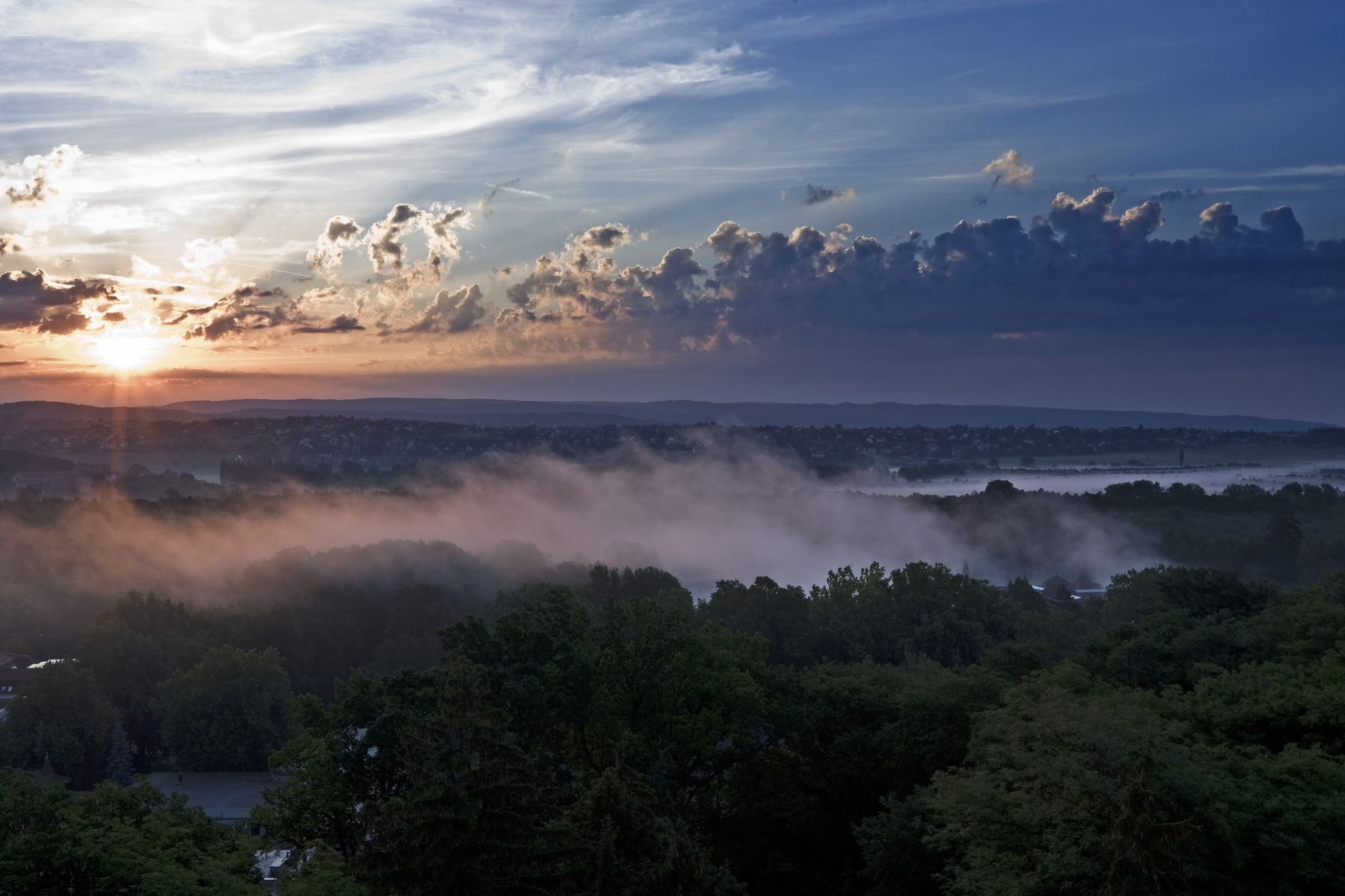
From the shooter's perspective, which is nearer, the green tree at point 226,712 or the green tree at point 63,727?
the green tree at point 63,727

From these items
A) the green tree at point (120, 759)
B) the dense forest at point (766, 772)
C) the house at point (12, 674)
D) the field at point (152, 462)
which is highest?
the dense forest at point (766, 772)

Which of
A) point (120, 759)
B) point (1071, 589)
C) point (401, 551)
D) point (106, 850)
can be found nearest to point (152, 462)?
point (401, 551)

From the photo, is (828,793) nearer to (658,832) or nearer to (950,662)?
(658,832)

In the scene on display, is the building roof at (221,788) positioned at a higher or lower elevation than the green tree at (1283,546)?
lower

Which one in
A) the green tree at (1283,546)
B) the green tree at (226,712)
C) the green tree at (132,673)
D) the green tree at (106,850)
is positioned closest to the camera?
the green tree at (106,850)

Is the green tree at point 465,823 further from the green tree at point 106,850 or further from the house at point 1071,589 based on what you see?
the house at point 1071,589


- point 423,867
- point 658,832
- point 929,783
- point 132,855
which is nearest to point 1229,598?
point 929,783

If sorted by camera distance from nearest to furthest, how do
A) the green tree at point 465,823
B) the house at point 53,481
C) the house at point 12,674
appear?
the green tree at point 465,823 → the house at point 12,674 → the house at point 53,481

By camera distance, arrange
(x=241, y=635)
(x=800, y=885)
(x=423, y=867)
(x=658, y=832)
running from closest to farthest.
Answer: (x=423, y=867)
(x=658, y=832)
(x=800, y=885)
(x=241, y=635)

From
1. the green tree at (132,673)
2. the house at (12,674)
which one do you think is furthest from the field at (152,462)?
the green tree at (132,673)
